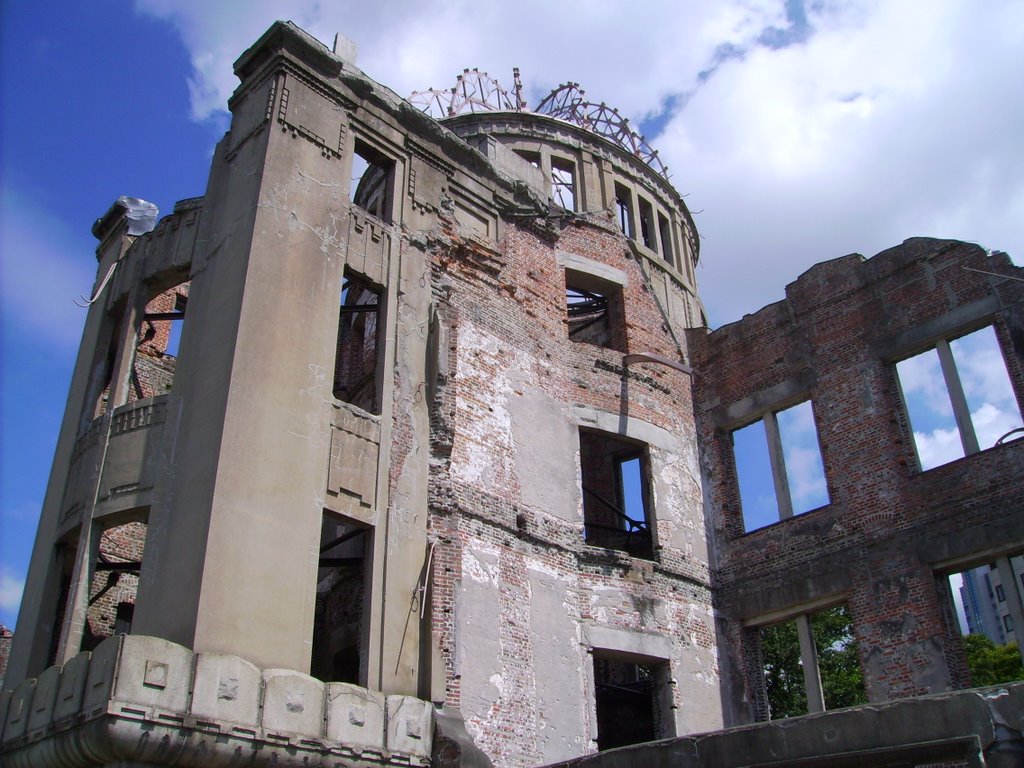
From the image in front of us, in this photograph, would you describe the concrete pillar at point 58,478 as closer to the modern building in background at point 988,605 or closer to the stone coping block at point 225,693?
the stone coping block at point 225,693

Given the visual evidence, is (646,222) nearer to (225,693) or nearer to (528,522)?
(528,522)

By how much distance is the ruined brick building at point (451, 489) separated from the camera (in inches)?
353

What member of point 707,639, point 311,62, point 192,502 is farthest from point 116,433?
point 707,639

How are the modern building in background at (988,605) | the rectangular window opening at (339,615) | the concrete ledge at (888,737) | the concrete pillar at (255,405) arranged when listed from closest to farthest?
the concrete ledge at (888,737) → the concrete pillar at (255,405) → the rectangular window opening at (339,615) → the modern building in background at (988,605)

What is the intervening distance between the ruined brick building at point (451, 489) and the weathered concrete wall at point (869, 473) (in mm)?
46

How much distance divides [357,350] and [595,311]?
5349 mm

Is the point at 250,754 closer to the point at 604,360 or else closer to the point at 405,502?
the point at 405,502

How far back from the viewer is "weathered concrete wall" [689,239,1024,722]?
41.3 feet

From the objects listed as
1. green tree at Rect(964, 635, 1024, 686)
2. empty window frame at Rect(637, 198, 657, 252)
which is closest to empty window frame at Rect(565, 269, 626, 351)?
Answer: empty window frame at Rect(637, 198, 657, 252)

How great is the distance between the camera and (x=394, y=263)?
500 inches

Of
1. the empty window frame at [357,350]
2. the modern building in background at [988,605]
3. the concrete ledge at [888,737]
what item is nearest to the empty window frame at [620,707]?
the empty window frame at [357,350]

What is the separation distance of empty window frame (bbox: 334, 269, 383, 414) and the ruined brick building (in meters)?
0.07

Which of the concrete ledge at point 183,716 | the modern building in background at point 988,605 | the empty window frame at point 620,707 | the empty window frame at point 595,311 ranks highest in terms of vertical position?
the modern building in background at point 988,605

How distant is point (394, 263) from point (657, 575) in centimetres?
605
